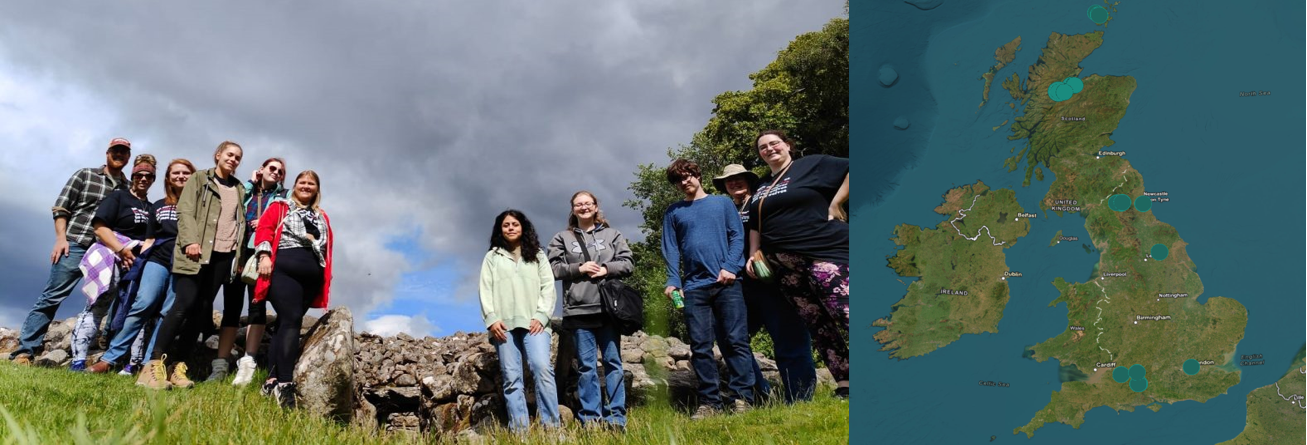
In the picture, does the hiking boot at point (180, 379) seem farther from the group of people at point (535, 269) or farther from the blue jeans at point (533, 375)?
the blue jeans at point (533, 375)

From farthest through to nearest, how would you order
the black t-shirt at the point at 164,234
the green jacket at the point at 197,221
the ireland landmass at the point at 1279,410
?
the black t-shirt at the point at 164,234, the green jacket at the point at 197,221, the ireland landmass at the point at 1279,410

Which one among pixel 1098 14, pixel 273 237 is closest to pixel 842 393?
pixel 1098 14

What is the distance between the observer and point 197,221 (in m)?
6.23

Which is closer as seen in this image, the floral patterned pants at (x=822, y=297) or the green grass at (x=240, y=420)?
the green grass at (x=240, y=420)

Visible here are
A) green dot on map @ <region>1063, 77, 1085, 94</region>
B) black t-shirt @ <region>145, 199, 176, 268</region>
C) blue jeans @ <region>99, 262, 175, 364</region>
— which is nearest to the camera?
green dot on map @ <region>1063, 77, 1085, 94</region>

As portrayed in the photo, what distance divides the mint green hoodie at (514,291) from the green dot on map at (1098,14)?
4.06m

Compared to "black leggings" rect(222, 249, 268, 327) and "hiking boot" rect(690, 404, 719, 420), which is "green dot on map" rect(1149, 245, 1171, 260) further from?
"black leggings" rect(222, 249, 268, 327)

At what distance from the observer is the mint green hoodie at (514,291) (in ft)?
18.8

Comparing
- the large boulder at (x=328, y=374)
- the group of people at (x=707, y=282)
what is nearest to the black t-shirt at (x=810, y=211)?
the group of people at (x=707, y=282)

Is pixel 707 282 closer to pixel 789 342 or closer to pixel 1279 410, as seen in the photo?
pixel 789 342

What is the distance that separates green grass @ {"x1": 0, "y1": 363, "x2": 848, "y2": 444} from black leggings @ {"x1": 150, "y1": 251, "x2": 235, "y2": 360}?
49cm

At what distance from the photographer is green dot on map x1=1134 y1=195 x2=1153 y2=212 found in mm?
3250

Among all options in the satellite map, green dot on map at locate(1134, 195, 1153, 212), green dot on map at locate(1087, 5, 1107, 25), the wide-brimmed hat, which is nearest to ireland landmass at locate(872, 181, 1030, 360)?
the satellite map

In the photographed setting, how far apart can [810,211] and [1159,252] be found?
2.22m
